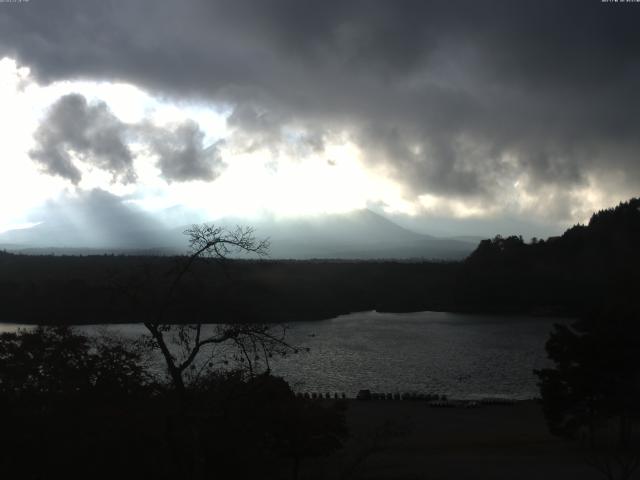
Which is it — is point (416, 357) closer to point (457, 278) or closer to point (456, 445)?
point (456, 445)

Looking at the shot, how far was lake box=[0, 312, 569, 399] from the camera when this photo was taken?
57.4 feet

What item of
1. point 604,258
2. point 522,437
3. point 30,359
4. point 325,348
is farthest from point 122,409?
point 604,258

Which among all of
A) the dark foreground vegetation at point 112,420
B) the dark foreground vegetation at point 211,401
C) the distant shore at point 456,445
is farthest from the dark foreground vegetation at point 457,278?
the dark foreground vegetation at point 112,420

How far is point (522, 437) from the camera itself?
10.9m

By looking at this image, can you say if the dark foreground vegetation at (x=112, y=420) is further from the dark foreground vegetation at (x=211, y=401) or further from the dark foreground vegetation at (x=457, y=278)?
the dark foreground vegetation at (x=457, y=278)

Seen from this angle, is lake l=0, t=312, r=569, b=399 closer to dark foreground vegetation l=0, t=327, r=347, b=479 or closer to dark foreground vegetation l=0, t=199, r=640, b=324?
dark foreground vegetation l=0, t=327, r=347, b=479

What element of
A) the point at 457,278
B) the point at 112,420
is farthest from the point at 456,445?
the point at 457,278

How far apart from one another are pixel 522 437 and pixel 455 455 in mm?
2404

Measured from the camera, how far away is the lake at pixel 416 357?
17484 mm

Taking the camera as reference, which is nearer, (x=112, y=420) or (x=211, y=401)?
(x=211, y=401)

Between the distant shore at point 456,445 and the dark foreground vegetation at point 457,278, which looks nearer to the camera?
the distant shore at point 456,445

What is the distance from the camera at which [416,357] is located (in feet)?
74.4

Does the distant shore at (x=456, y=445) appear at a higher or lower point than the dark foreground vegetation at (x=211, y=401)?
lower

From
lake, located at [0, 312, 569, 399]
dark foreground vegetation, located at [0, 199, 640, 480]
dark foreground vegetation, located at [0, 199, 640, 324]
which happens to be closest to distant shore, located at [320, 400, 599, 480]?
dark foreground vegetation, located at [0, 199, 640, 480]
